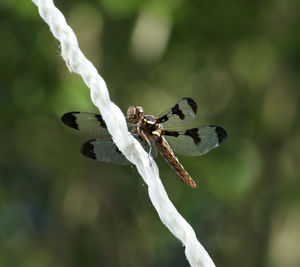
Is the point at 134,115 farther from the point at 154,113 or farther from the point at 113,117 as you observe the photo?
the point at 154,113

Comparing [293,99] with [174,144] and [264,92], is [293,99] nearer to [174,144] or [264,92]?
[264,92]

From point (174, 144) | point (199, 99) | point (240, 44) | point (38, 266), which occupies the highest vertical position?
point (240, 44)

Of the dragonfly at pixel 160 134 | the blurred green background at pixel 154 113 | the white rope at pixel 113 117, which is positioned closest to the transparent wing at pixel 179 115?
the dragonfly at pixel 160 134

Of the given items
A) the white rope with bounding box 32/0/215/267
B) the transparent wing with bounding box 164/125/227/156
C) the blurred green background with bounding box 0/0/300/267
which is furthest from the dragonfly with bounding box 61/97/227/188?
the blurred green background with bounding box 0/0/300/267

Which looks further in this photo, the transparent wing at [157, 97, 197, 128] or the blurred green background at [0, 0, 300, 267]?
the blurred green background at [0, 0, 300, 267]

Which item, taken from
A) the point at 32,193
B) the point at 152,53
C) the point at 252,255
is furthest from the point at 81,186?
the point at 252,255

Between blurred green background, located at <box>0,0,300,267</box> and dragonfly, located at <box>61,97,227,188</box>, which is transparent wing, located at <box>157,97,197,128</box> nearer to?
dragonfly, located at <box>61,97,227,188</box>
